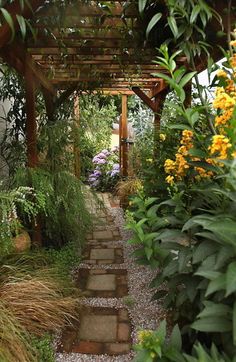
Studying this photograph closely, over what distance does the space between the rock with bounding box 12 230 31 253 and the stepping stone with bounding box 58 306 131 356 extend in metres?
0.69

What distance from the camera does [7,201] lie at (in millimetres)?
2068

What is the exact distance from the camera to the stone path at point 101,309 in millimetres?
1884

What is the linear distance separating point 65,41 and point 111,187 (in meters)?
4.64

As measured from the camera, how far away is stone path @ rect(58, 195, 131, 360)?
6.18 ft

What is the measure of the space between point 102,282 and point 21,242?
0.73 m

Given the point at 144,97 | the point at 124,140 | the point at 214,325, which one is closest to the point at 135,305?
the point at 214,325

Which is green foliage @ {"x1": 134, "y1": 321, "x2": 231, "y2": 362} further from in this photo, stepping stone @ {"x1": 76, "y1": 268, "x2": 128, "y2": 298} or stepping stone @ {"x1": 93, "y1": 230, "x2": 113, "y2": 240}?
stepping stone @ {"x1": 93, "y1": 230, "x2": 113, "y2": 240}

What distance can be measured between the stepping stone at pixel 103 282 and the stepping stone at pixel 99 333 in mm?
232

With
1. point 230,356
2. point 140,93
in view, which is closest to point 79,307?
point 230,356

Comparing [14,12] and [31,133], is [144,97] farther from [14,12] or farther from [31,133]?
[14,12]

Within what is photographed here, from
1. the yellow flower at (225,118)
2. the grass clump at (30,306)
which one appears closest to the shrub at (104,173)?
the grass clump at (30,306)

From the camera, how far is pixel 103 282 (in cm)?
269

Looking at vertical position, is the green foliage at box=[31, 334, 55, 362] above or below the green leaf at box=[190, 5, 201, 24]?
below

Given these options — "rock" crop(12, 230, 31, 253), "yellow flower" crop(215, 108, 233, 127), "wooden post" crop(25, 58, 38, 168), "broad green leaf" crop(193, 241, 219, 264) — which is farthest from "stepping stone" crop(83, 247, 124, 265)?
"yellow flower" crop(215, 108, 233, 127)
